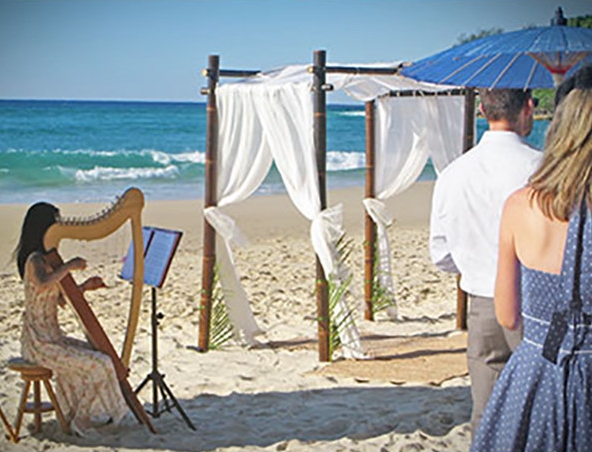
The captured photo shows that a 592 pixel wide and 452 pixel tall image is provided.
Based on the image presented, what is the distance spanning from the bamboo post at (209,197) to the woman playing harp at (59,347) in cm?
174

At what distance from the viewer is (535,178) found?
2295mm

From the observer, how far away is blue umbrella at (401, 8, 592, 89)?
12.5ft

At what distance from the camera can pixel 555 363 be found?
93.1 inches

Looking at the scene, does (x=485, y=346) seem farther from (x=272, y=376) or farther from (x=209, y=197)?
(x=209, y=197)

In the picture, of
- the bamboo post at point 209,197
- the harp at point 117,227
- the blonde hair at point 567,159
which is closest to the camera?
the blonde hair at point 567,159

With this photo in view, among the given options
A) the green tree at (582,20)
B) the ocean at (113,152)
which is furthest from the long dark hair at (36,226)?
the green tree at (582,20)

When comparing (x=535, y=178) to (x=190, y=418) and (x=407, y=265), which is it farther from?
(x=407, y=265)

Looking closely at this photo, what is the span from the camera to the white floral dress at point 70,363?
14.4 ft

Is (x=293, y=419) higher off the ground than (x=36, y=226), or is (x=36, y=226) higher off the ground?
(x=36, y=226)

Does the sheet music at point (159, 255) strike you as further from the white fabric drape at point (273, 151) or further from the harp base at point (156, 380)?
the white fabric drape at point (273, 151)

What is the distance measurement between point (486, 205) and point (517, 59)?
112 cm

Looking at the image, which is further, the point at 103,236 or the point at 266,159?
the point at 266,159

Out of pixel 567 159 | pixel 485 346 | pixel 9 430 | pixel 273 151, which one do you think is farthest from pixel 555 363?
pixel 273 151

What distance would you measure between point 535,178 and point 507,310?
402 millimetres
